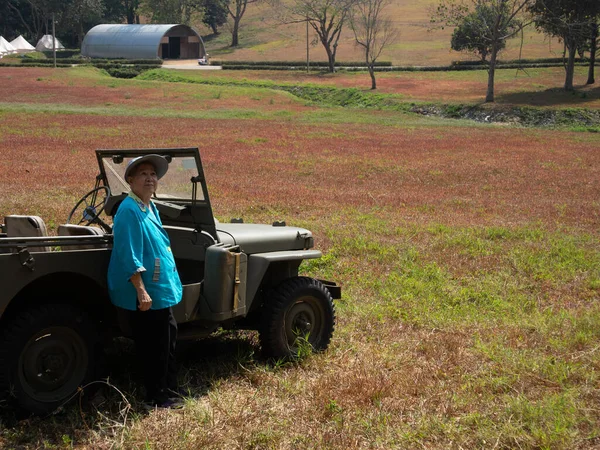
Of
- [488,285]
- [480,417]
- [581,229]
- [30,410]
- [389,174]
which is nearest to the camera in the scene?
[30,410]

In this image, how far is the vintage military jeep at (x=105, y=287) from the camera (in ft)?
14.1

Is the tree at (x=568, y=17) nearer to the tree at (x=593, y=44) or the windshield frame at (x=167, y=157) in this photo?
the tree at (x=593, y=44)

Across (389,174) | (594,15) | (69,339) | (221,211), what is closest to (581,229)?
(221,211)

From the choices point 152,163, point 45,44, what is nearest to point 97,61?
point 45,44

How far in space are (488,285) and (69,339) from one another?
565cm

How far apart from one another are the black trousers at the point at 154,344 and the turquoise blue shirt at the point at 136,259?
4.0 inches

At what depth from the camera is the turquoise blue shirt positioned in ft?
14.6

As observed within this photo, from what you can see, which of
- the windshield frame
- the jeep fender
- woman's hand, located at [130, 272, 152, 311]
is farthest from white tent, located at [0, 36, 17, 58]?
woman's hand, located at [130, 272, 152, 311]

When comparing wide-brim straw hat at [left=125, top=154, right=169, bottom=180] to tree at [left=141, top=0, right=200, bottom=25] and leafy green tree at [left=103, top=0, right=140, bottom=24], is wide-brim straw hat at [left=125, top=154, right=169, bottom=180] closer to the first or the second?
tree at [left=141, top=0, right=200, bottom=25]

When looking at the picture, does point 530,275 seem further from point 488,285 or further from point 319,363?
point 319,363

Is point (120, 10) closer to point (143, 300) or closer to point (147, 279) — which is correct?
point (147, 279)

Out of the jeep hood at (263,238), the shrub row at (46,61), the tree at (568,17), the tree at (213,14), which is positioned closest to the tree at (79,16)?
the tree at (213,14)

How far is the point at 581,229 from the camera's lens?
13133 millimetres

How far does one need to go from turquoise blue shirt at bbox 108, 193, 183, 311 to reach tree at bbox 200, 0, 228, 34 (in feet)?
339
